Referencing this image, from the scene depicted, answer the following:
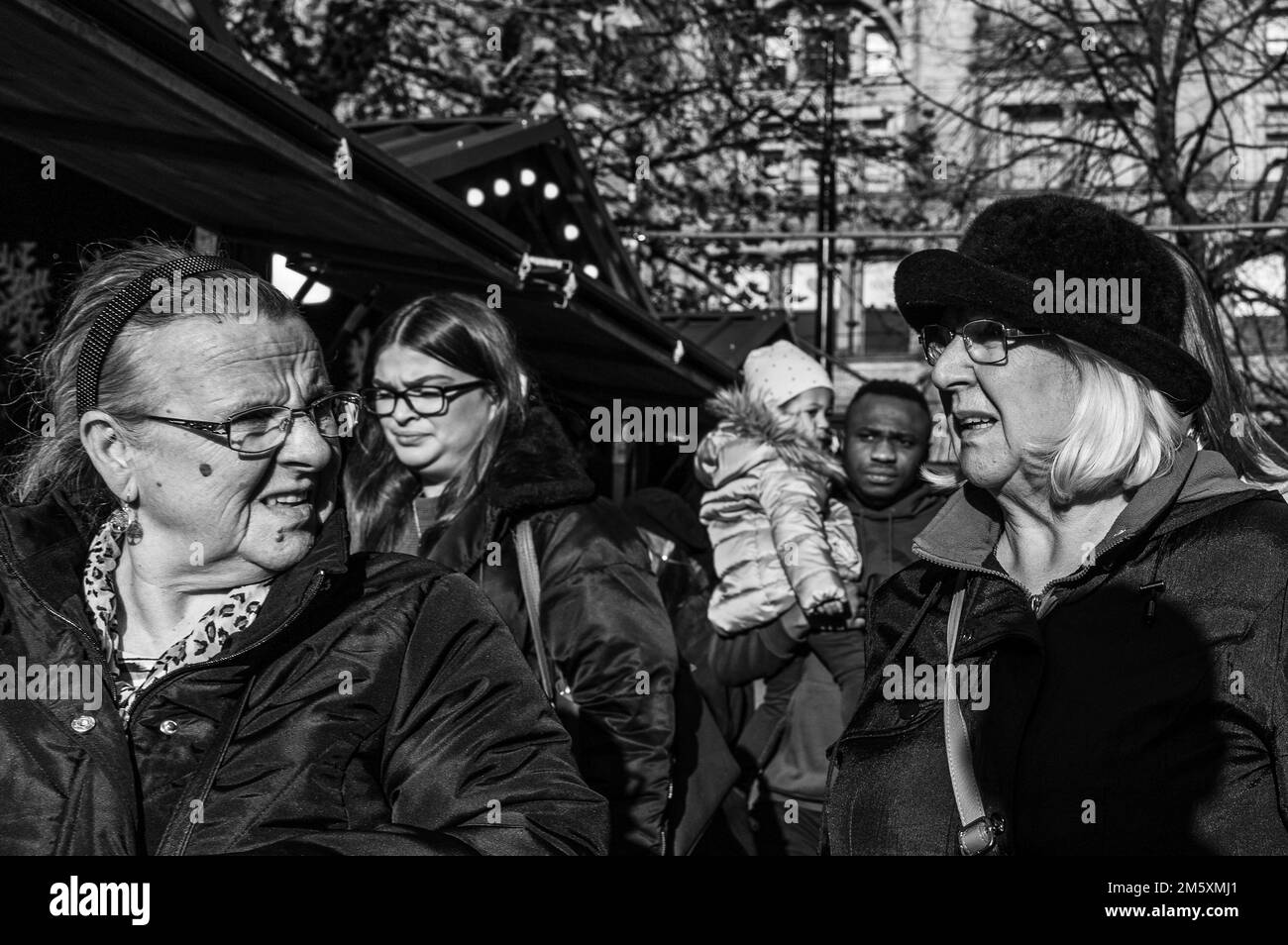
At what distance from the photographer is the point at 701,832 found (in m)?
3.93

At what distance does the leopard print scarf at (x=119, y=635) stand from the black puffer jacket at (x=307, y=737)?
4 cm

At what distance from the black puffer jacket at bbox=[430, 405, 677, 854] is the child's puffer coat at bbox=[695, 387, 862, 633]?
3.40ft

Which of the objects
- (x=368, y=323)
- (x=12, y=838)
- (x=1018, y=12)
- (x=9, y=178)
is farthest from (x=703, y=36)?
(x=12, y=838)

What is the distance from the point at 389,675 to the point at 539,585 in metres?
1.27

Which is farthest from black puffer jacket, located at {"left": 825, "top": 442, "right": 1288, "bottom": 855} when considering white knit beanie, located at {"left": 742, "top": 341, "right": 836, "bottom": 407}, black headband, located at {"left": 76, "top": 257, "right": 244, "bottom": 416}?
white knit beanie, located at {"left": 742, "top": 341, "right": 836, "bottom": 407}

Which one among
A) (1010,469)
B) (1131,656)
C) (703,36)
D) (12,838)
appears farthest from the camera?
(703,36)

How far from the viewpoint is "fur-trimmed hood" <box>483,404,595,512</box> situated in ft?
12.0

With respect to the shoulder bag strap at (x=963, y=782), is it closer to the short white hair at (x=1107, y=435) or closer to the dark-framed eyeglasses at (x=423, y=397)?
the short white hair at (x=1107, y=435)

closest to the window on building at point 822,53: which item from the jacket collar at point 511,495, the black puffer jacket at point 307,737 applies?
the jacket collar at point 511,495

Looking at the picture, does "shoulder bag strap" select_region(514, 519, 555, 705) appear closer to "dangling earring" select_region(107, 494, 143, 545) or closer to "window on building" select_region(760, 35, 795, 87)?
"dangling earring" select_region(107, 494, 143, 545)

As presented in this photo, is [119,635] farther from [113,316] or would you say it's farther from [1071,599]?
[1071,599]

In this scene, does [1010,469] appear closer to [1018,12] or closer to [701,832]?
[701,832]

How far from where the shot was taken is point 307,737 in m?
2.29

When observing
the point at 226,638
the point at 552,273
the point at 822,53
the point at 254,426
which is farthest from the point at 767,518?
the point at 822,53
